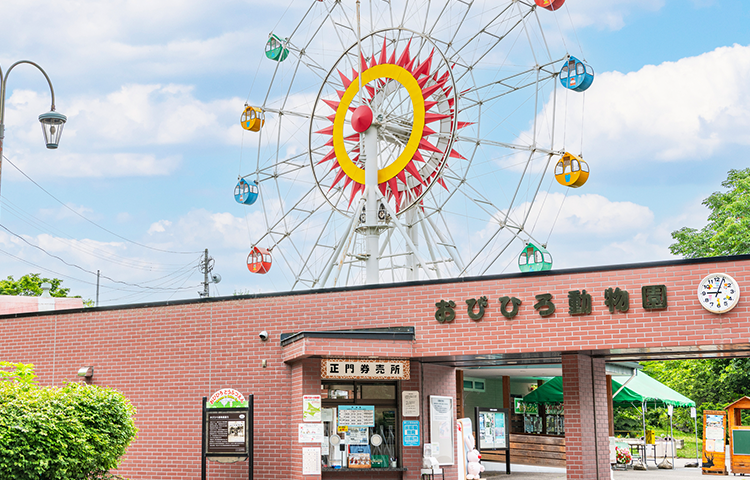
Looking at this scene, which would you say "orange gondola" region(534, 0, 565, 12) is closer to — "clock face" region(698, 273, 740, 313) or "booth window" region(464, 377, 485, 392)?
"clock face" region(698, 273, 740, 313)

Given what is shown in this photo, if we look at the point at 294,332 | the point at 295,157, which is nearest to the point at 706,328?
the point at 294,332

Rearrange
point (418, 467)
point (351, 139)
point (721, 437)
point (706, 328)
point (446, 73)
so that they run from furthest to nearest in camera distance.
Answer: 1. point (351, 139)
2. point (446, 73)
3. point (721, 437)
4. point (418, 467)
5. point (706, 328)

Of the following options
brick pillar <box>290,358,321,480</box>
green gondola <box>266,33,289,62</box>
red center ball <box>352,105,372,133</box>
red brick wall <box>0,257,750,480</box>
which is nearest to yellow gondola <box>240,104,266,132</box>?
green gondola <box>266,33,289,62</box>

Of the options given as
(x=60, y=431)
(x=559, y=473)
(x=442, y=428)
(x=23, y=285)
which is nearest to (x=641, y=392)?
(x=559, y=473)

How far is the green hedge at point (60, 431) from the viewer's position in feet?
36.7

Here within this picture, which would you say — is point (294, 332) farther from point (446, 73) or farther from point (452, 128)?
point (446, 73)

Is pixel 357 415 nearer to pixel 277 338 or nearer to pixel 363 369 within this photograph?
pixel 363 369

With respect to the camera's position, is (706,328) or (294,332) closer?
(706,328)

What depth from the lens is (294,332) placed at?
15.4 metres

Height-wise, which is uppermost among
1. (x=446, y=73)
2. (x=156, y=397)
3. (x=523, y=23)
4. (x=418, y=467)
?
(x=523, y=23)

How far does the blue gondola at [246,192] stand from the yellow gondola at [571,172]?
1019 cm

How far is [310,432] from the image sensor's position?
13.9m

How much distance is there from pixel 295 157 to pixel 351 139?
9.64 ft

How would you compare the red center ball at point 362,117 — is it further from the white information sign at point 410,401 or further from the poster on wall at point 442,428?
the white information sign at point 410,401
